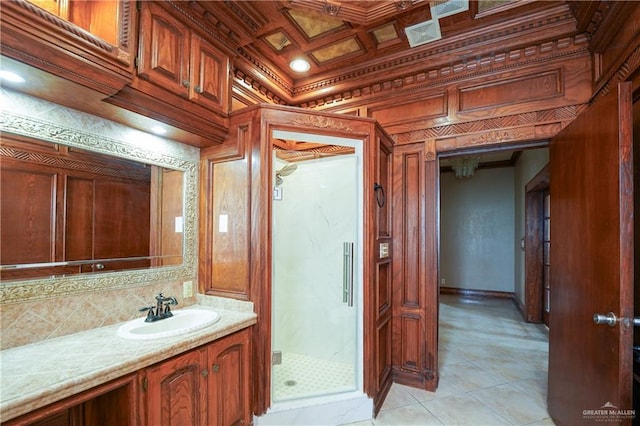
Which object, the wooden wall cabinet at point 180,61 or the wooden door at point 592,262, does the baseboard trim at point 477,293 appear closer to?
the wooden door at point 592,262

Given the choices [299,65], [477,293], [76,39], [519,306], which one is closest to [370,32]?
[299,65]

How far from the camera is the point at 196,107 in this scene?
1829 mm

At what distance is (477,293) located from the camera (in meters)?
6.16

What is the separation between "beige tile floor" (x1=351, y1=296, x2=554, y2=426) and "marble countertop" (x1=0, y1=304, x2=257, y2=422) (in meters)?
1.55

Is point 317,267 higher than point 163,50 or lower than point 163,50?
lower

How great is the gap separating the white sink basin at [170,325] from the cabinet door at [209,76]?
4.64 ft

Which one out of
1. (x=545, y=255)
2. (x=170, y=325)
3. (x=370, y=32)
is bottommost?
(x=170, y=325)

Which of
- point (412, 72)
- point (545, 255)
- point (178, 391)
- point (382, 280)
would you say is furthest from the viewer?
point (545, 255)

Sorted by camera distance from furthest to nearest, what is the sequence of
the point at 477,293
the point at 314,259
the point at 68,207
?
the point at 477,293 → the point at 314,259 → the point at 68,207

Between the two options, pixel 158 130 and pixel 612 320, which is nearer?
pixel 612 320

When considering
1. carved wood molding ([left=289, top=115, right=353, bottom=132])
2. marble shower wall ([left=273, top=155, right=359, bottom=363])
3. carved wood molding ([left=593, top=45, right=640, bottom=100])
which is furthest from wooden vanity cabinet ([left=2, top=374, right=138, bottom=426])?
carved wood molding ([left=593, top=45, right=640, bottom=100])

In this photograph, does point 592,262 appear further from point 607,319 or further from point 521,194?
point 521,194

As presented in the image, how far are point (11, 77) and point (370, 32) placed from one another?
2.24 meters

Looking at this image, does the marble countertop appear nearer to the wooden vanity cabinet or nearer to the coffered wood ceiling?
the wooden vanity cabinet
